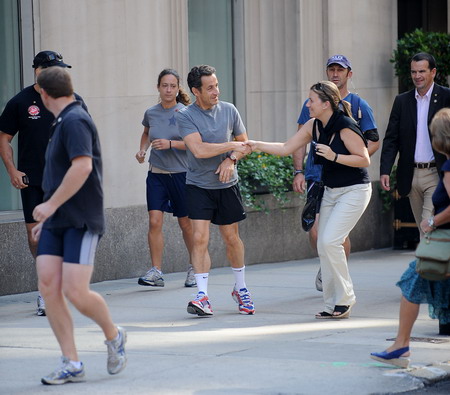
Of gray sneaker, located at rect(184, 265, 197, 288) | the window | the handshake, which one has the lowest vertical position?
gray sneaker, located at rect(184, 265, 197, 288)

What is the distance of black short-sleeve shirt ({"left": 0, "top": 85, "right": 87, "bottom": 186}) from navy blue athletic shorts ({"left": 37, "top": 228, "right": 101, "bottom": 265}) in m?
2.66

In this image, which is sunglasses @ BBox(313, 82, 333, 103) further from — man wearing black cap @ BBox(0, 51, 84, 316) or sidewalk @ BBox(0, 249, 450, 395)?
man wearing black cap @ BBox(0, 51, 84, 316)

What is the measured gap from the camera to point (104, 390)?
19.8ft

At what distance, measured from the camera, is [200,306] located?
857 centimetres

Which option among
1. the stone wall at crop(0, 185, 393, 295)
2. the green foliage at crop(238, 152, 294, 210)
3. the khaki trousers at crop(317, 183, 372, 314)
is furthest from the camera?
the green foliage at crop(238, 152, 294, 210)

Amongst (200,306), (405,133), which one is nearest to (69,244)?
(200,306)

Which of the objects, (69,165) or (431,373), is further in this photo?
(431,373)

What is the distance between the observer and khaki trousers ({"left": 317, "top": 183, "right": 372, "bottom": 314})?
27.6ft

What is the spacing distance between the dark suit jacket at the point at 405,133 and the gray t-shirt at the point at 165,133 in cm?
196

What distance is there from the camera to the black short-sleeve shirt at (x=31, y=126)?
884cm

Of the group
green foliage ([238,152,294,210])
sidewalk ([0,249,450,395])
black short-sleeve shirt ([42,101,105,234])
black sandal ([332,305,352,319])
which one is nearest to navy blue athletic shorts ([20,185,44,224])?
sidewalk ([0,249,450,395])

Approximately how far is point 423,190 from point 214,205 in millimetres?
1874

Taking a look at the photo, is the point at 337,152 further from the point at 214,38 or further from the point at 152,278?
the point at 214,38

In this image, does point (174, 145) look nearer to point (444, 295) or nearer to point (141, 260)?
point (141, 260)
